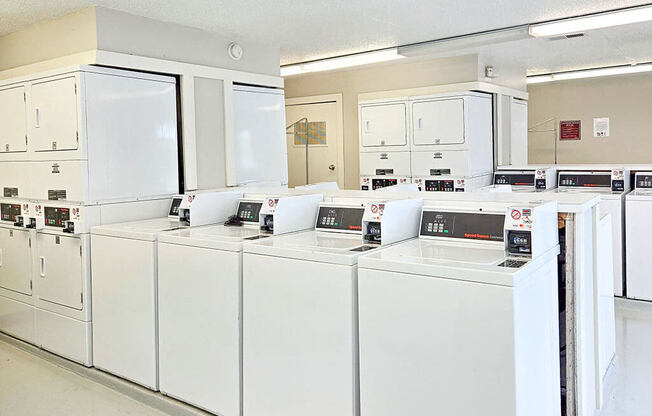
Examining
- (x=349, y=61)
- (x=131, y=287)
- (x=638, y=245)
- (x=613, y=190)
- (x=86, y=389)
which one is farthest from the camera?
(x=349, y=61)

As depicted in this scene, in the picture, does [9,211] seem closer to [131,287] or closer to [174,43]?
[131,287]

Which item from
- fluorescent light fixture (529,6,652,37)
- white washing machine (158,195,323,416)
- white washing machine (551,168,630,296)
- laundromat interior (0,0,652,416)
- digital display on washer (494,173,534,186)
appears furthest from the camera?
digital display on washer (494,173,534,186)

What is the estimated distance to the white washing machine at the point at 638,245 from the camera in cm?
471

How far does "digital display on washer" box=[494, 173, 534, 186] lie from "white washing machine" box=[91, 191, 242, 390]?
11.8 ft

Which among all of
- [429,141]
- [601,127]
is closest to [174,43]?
[429,141]

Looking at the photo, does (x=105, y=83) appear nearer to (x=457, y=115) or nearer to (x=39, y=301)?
(x=39, y=301)

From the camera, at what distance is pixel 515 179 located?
607cm

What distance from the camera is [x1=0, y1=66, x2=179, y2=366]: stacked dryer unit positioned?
355 centimetres

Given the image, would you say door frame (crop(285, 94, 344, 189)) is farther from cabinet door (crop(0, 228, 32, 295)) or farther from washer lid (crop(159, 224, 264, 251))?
cabinet door (crop(0, 228, 32, 295))

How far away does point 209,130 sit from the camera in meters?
4.41

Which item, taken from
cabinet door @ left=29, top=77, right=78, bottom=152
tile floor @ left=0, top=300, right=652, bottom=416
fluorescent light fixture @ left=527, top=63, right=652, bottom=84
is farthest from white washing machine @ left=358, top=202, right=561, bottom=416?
fluorescent light fixture @ left=527, top=63, right=652, bottom=84

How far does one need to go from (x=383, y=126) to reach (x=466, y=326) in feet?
14.6

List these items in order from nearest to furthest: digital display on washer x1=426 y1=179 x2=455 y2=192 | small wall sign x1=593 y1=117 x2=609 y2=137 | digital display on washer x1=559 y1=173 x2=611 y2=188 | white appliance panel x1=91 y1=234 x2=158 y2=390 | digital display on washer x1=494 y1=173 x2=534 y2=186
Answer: white appliance panel x1=91 y1=234 x2=158 y2=390 < digital display on washer x1=559 y1=173 x2=611 y2=188 < digital display on washer x1=426 y1=179 x2=455 y2=192 < digital display on washer x1=494 y1=173 x2=534 y2=186 < small wall sign x1=593 y1=117 x2=609 y2=137

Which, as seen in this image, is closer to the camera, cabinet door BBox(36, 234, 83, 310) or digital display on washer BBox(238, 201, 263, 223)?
digital display on washer BBox(238, 201, 263, 223)
